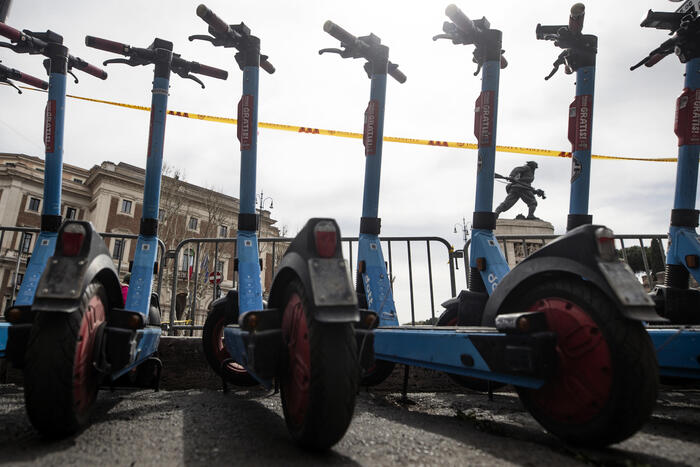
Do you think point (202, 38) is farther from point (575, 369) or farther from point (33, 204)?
point (33, 204)


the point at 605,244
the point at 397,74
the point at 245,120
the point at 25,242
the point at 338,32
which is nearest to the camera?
the point at 605,244

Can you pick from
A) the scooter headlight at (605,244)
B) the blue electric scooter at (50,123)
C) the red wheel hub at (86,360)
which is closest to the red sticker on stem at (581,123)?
the scooter headlight at (605,244)

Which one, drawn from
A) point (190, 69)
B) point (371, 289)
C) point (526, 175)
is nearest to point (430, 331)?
point (371, 289)

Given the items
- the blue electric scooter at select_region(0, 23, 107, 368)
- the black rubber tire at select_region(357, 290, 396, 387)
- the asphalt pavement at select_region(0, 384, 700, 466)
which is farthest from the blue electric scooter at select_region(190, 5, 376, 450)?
the blue electric scooter at select_region(0, 23, 107, 368)

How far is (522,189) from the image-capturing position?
12.4m

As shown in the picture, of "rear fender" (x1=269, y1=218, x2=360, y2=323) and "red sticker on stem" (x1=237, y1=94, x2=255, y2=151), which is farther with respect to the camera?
"red sticker on stem" (x1=237, y1=94, x2=255, y2=151)

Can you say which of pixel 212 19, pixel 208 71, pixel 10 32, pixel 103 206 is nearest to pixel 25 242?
pixel 103 206

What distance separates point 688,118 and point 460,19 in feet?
6.63

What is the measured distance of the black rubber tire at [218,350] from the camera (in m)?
3.17

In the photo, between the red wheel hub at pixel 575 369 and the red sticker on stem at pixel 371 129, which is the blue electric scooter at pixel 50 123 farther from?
the red wheel hub at pixel 575 369

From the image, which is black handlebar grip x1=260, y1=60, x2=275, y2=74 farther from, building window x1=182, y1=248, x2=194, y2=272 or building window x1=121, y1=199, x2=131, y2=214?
building window x1=121, y1=199, x2=131, y2=214

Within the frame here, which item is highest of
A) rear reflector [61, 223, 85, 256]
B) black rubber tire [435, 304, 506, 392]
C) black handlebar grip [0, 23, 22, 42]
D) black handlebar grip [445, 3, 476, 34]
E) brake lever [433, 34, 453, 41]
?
→ black handlebar grip [445, 3, 476, 34]

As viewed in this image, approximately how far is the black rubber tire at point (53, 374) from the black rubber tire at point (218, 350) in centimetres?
146

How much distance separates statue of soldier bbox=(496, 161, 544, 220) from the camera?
12352 mm
